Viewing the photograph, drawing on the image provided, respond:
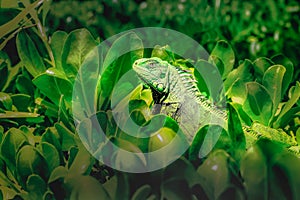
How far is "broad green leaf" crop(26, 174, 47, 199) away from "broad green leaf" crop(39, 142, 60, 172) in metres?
0.02

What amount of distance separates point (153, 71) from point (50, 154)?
26 cm

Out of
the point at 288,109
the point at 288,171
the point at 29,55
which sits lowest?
the point at 288,109

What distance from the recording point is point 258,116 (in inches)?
30.2

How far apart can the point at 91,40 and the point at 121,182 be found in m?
0.30

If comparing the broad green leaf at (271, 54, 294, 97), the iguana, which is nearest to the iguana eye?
the iguana

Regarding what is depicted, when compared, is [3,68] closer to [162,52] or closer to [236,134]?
[162,52]

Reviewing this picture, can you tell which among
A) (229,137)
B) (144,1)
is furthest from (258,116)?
(144,1)

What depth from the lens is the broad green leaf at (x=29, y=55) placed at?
85 cm

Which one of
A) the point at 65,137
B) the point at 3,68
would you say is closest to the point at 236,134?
the point at 65,137

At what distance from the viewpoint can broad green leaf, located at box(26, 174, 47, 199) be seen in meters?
0.64

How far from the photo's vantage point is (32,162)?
0.66m

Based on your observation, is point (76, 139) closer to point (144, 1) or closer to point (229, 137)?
point (229, 137)

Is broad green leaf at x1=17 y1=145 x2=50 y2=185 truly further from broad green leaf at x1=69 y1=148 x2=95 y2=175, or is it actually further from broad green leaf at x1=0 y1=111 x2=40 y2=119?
broad green leaf at x1=0 y1=111 x2=40 y2=119

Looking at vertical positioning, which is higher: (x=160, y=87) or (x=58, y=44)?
(x=58, y=44)
